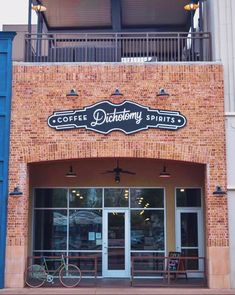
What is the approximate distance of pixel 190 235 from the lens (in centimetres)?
2002

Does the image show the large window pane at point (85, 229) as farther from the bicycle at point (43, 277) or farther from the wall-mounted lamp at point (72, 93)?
the wall-mounted lamp at point (72, 93)

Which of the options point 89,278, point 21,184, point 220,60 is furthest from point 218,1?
point 89,278

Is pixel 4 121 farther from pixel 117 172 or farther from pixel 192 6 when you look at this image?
pixel 192 6

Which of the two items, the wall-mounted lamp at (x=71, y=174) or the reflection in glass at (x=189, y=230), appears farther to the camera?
the reflection in glass at (x=189, y=230)

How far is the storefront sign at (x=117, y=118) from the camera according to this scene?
17.3m

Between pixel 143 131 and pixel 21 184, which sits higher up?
pixel 143 131

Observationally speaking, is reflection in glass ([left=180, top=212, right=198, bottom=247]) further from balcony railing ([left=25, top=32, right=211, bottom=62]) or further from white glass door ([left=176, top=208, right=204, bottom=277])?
balcony railing ([left=25, top=32, right=211, bottom=62])

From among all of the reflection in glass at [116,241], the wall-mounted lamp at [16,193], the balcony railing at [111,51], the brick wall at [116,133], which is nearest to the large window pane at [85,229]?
the reflection in glass at [116,241]

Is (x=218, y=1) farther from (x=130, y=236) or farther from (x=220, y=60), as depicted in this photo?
(x=130, y=236)

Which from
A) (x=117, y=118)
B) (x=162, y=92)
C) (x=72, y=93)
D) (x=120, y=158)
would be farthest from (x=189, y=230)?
(x=72, y=93)

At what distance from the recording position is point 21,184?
1725cm

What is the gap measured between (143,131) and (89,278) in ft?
19.8

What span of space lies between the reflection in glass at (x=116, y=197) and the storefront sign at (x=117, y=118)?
146 inches

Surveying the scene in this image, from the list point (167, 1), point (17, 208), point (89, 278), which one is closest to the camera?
point (17, 208)
